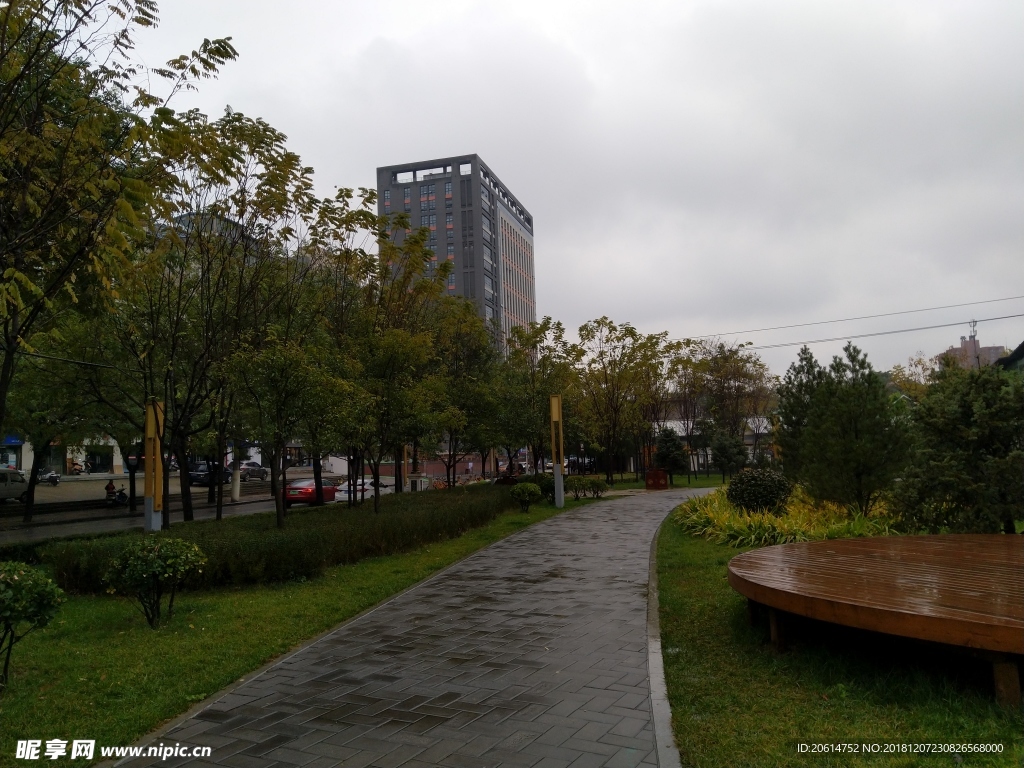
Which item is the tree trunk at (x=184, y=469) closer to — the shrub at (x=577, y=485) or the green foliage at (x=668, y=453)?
the shrub at (x=577, y=485)

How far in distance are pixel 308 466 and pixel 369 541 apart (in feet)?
210

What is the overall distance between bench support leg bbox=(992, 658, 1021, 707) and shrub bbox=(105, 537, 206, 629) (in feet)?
22.3

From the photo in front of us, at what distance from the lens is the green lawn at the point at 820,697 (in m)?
3.88

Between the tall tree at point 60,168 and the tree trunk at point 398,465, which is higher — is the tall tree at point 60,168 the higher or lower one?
the higher one

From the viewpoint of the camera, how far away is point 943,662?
4977mm

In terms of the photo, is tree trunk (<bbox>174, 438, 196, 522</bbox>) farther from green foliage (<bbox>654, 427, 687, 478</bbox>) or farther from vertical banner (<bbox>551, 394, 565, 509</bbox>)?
green foliage (<bbox>654, 427, 687, 478</bbox>)

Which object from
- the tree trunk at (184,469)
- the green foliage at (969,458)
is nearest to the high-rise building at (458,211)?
the tree trunk at (184,469)

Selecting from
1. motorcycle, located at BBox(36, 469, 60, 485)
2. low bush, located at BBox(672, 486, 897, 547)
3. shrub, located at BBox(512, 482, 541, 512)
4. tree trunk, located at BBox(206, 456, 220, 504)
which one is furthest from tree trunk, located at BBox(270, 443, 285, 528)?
motorcycle, located at BBox(36, 469, 60, 485)

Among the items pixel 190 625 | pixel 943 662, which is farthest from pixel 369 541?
pixel 943 662

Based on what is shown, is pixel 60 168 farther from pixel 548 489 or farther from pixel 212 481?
pixel 212 481

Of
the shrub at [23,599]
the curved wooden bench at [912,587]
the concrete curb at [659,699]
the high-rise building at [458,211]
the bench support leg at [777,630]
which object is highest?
the high-rise building at [458,211]

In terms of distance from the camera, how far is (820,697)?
4.69 m

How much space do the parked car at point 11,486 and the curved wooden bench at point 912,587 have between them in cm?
3335

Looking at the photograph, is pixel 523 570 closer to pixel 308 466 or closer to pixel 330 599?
pixel 330 599
